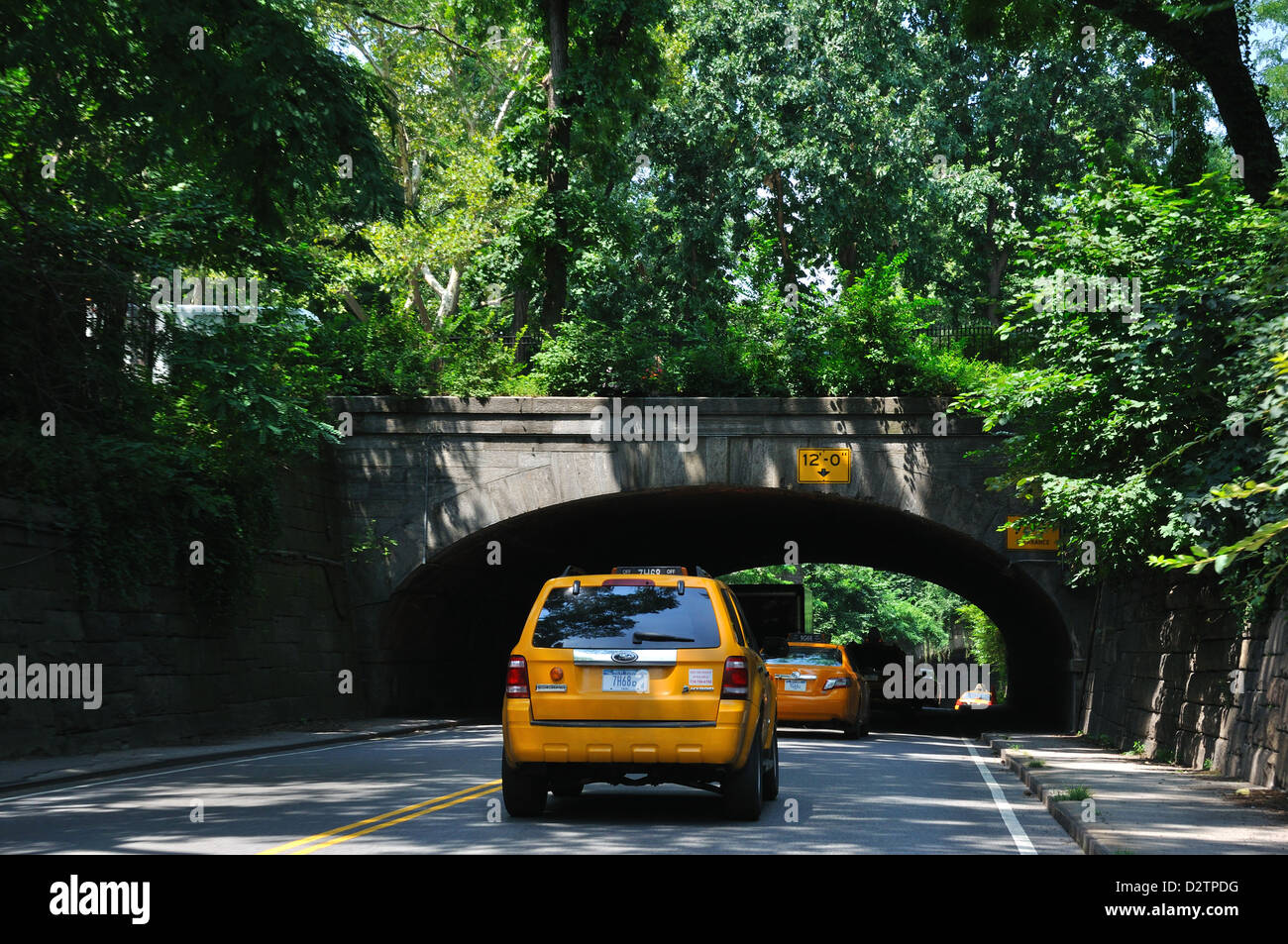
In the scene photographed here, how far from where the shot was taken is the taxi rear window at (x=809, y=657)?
22.4 meters

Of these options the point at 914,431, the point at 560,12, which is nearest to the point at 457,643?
the point at 914,431

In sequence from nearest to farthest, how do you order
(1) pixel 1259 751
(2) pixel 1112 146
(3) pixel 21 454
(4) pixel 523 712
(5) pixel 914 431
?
1. (4) pixel 523 712
2. (1) pixel 1259 751
3. (3) pixel 21 454
4. (2) pixel 1112 146
5. (5) pixel 914 431

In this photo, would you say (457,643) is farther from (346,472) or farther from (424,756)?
(424,756)

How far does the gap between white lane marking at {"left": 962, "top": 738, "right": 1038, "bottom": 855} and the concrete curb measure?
0.33 meters

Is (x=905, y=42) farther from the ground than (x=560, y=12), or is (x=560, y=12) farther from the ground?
(x=905, y=42)

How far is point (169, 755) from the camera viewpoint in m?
16.9

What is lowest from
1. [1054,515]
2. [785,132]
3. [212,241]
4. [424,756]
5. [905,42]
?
[424,756]

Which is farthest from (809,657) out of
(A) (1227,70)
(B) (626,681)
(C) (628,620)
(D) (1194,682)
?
(B) (626,681)

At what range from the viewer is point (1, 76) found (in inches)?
614

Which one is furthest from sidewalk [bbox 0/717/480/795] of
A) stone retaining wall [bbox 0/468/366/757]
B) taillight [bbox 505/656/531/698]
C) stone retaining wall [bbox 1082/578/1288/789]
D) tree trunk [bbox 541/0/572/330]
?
stone retaining wall [bbox 1082/578/1288/789]

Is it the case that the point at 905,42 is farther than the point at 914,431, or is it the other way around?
the point at 905,42

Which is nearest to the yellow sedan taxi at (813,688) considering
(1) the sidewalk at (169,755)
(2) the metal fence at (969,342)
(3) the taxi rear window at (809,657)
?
(3) the taxi rear window at (809,657)

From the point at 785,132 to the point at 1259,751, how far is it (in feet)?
94.0

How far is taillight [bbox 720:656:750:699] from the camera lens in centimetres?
1061
